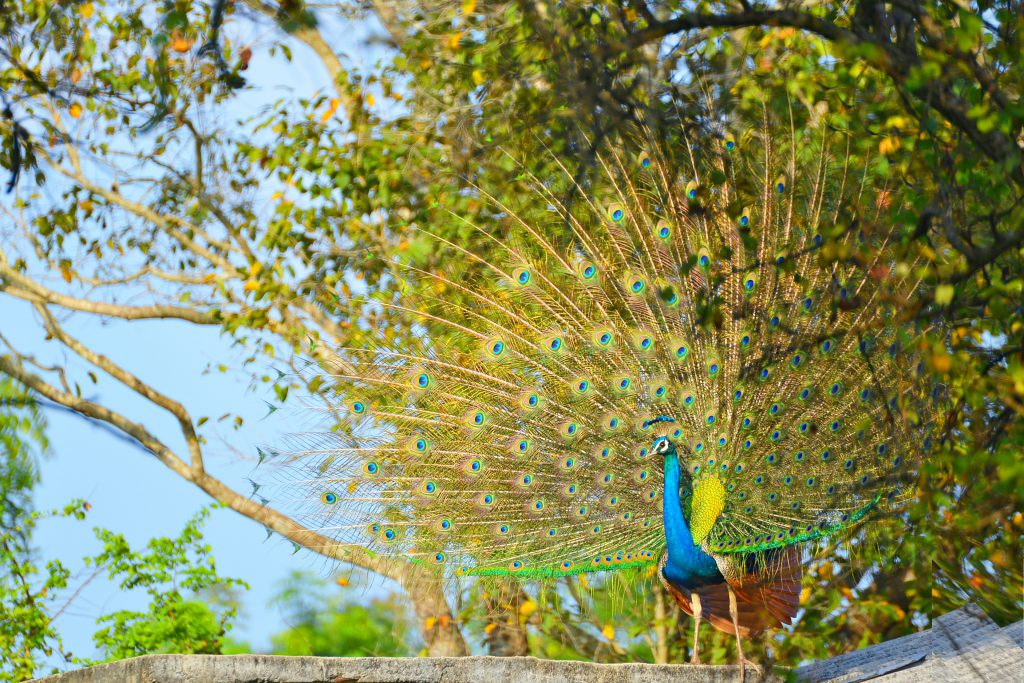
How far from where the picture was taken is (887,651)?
4926mm

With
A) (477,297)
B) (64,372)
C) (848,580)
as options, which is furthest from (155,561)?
(848,580)

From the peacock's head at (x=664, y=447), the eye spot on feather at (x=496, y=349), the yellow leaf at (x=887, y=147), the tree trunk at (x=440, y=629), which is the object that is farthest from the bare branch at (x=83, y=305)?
the yellow leaf at (x=887, y=147)

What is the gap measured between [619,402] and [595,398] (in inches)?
6.1

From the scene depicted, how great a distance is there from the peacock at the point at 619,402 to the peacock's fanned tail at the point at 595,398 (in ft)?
0.04

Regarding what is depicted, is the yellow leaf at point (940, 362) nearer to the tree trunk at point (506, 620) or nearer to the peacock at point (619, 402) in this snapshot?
the peacock at point (619, 402)

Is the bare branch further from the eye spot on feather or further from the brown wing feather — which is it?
the brown wing feather

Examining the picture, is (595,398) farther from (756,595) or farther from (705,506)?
(756,595)

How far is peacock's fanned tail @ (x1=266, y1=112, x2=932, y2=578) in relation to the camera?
Result: 6527mm

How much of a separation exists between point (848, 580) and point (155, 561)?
18.4 feet

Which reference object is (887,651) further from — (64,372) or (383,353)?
(64,372)

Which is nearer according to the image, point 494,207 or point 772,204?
point 772,204

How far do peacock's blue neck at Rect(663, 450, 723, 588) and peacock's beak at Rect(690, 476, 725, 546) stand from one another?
9 cm

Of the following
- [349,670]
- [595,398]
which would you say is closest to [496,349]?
[595,398]

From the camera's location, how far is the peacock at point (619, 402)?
6430 millimetres
